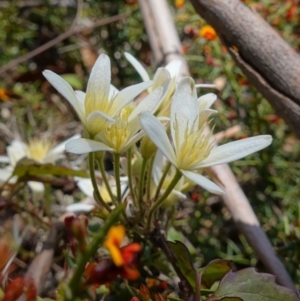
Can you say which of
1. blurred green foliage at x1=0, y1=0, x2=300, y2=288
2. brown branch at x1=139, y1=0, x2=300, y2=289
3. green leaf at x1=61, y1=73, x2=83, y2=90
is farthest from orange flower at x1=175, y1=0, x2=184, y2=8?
green leaf at x1=61, y1=73, x2=83, y2=90

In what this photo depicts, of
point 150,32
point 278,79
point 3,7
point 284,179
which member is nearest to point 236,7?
point 278,79

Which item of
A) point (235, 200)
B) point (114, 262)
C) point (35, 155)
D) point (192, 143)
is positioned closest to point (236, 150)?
point (192, 143)

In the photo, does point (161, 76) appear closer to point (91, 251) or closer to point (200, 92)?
point (91, 251)

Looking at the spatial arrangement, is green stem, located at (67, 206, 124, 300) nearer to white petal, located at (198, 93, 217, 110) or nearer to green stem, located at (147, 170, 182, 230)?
green stem, located at (147, 170, 182, 230)

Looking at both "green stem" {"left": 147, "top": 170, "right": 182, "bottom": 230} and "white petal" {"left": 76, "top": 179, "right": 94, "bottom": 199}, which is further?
"white petal" {"left": 76, "top": 179, "right": 94, "bottom": 199}

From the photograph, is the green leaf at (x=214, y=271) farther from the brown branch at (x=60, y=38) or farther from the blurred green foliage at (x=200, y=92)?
the brown branch at (x=60, y=38)

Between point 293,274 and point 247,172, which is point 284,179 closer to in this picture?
point 247,172

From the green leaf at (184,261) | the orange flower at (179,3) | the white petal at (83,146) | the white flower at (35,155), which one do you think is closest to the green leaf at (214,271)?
the green leaf at (184,261)
